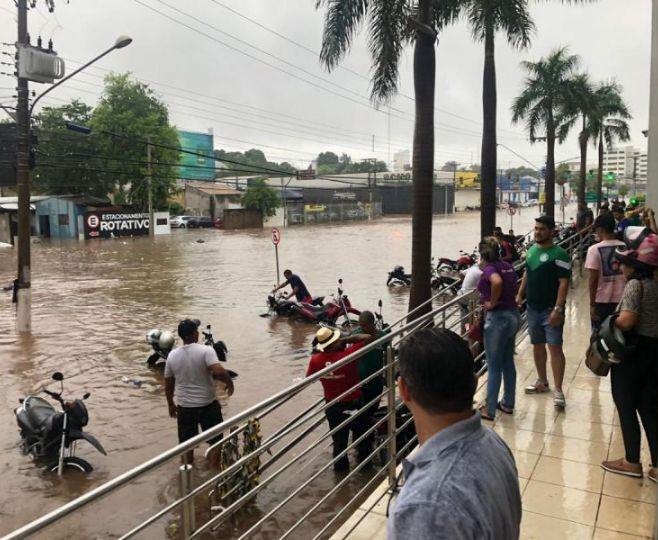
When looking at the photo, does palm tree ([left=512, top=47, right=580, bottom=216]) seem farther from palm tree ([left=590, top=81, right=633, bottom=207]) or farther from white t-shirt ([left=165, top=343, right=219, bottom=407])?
white t-shirt ([left=165, top=343, right=219, bottom=407])

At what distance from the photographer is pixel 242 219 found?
60.7m

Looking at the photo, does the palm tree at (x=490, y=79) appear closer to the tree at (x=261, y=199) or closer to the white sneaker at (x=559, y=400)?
the white sneaker at (x=559, y=400)

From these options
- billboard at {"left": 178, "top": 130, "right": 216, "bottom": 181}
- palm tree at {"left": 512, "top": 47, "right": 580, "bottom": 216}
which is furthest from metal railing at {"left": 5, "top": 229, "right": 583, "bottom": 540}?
billboard at {"left": 178, "top": 130, "right": 216, "bottom": 181}

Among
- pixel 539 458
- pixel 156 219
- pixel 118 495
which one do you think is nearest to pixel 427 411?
pixel 539 458

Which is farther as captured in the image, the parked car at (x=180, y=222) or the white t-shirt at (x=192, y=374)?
the parked car at (x=180, y=222)

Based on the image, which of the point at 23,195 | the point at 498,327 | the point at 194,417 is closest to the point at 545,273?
the point at 498,327

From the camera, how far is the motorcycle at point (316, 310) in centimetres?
1407

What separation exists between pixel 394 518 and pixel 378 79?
12.2 meters

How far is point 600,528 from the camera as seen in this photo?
3578mm

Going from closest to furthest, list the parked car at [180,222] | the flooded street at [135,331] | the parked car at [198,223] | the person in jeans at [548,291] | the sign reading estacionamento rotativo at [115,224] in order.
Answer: the person in jeans at [548,291], the flooded street at [135,331], the sign reading estacionamento rotativo at [115,224], the parked car at [180,222], the parked car at [198,223]

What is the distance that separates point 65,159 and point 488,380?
5460 centimetres

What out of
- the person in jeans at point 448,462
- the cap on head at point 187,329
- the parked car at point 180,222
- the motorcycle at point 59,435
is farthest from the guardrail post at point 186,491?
the parked car at point 180,222

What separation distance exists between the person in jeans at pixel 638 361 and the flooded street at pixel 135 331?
4.05 m

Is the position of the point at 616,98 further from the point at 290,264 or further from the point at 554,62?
the point at 290,264
